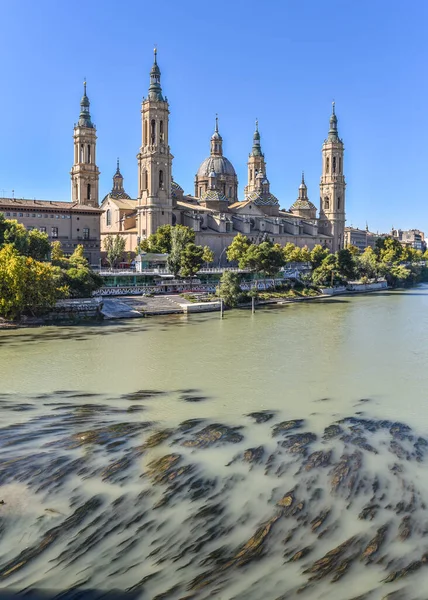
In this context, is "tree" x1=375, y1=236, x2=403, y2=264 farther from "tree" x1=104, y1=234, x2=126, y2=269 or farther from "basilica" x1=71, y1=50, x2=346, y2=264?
"tree" x1=104, y1=234, x2=126, y2=269

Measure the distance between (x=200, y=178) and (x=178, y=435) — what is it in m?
76.4

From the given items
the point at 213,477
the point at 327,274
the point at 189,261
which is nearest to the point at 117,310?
the point at 189,261

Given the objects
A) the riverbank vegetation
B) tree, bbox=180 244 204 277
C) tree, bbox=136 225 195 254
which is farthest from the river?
tree, bbox=136 225 195 254

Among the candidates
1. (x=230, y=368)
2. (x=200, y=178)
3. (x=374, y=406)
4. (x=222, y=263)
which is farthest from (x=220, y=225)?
(x=374, y=406)

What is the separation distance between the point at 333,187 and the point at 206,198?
88.0 ft

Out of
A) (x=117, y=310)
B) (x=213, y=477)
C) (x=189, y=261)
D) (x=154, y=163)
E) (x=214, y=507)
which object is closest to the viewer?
(x=214, y=507)

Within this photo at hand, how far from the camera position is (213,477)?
11758 millimetres

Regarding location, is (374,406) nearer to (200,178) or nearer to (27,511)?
(27,511)

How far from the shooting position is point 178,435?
14258 mm

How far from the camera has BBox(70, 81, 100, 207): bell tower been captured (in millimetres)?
71812

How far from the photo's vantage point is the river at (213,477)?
8.59 metres

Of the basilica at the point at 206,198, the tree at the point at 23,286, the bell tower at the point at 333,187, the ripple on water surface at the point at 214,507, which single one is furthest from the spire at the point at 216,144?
the ripple on water surface at the point at 214,507

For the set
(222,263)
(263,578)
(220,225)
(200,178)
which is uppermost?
(200,178)

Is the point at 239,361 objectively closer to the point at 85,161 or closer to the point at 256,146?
the point at 85,161
